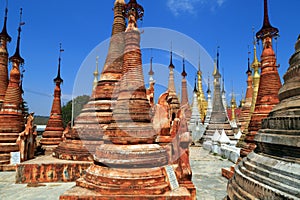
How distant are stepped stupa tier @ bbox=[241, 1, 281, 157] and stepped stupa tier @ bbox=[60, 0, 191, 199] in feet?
19.3

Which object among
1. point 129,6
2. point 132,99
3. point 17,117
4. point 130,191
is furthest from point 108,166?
point 17,117

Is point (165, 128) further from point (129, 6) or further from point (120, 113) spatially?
point (129, 6)

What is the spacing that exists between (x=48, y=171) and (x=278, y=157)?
10477 mm

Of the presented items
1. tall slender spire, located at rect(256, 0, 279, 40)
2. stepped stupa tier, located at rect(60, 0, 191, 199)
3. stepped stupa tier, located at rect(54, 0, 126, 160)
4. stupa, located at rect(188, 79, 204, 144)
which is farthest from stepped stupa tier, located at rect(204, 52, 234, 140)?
stepped stupa tier, located at rect(60, 0, 191, 199)

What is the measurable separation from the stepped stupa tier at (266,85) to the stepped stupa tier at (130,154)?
589cm

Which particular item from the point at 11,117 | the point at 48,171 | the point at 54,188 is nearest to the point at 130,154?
the point at 54,188

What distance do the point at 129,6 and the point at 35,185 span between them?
9390 millimetres

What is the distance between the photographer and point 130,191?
7.54m

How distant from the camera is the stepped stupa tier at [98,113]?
12781 millimetres

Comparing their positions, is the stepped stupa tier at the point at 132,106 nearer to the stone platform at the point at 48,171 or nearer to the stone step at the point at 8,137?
the stone platform at the point at 48,171

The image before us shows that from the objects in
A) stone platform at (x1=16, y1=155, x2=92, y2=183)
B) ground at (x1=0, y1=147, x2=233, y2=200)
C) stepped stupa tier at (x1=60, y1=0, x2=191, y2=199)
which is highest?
stepped stupa tier at (x1=60, y1=0, x2=191, y2=199)

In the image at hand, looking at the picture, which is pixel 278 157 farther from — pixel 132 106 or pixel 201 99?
pixel 201 99

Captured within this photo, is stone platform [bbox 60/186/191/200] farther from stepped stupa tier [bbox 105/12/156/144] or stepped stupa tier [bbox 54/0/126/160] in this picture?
stepped stupa tier [bbox 54/0/126/160]

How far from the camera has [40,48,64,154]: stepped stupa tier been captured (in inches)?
729
